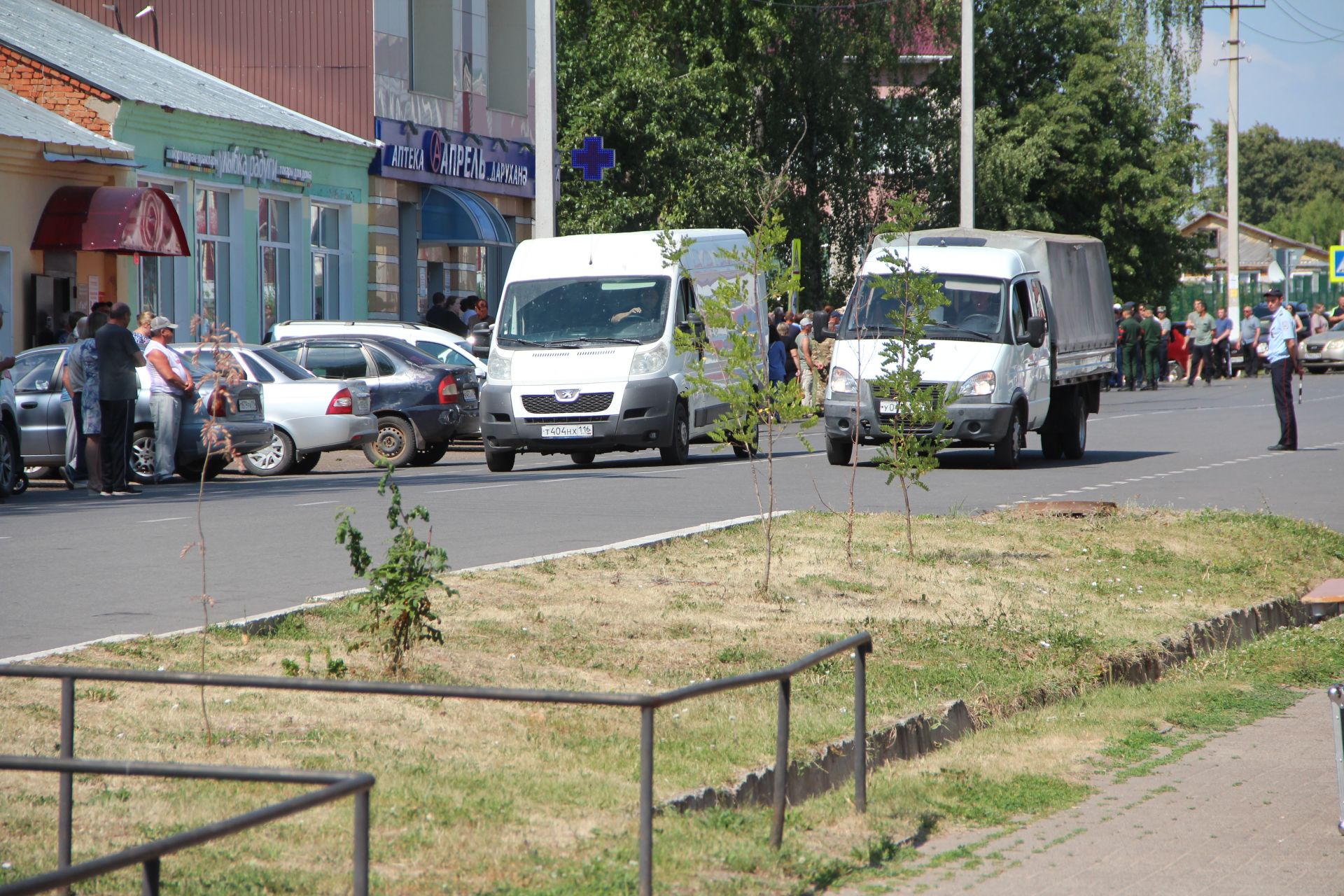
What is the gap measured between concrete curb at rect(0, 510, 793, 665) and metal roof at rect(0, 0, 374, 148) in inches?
677

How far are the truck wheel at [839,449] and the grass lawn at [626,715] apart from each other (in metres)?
8.14

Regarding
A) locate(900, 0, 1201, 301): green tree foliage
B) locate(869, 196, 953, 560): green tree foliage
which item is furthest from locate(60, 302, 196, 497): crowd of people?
locate(900, 0, 1201, 301): green tree foliage

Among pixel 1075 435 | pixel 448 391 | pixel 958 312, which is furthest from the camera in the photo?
pixel 1075 435

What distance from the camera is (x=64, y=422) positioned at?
62.1 ft

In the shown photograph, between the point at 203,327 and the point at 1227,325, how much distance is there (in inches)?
1684

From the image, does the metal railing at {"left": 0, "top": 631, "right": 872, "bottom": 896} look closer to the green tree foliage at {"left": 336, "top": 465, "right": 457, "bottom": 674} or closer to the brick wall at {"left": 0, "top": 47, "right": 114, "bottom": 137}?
the green tree foliage at {"left": 336, "top": 465, "right": 457, "bottom": 674}

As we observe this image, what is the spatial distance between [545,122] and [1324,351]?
29304 mm

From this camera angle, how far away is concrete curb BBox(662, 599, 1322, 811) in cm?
619

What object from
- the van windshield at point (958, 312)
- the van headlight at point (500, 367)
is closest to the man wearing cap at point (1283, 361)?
the van windshield at point (958, 312)

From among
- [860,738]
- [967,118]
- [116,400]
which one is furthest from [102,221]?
[860,738]

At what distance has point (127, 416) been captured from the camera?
689 inches

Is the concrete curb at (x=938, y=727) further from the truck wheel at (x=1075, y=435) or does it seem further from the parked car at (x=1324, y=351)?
the parked car at (x=1324, y=351)

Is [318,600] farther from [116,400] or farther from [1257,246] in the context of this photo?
[1257,246]

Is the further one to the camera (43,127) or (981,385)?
(43,127)
